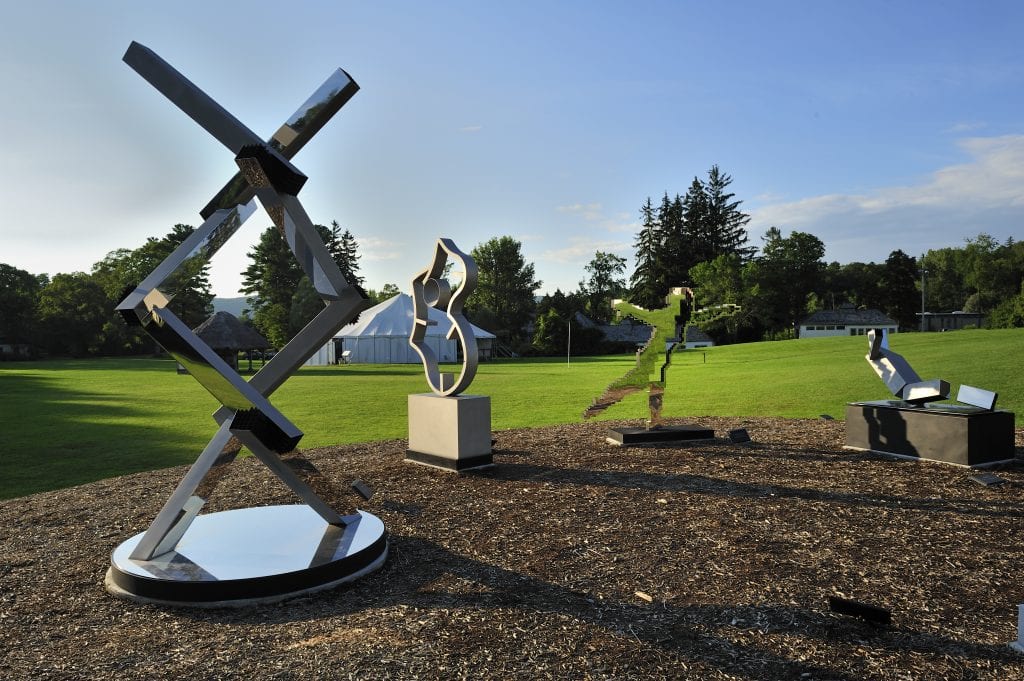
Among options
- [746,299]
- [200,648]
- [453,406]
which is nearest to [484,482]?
[453,406]

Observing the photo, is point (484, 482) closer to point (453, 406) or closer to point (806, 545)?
point (453, 406)

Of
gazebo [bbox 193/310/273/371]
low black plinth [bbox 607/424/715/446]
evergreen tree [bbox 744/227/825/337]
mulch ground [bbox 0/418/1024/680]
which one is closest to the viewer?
mulch ground [bbox 0/418/1024/680]

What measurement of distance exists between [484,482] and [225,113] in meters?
4.94

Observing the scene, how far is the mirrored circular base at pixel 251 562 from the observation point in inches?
174

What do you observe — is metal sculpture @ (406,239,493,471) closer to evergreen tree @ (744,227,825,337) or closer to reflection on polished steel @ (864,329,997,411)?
reflection on polished steel @ (864,329,997,411)

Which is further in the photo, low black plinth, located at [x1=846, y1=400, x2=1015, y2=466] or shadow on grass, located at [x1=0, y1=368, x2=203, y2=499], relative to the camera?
shadow on grass, located at [x1=0, y1=368, x2=203, y2=499]

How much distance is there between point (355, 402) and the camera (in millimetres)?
18844

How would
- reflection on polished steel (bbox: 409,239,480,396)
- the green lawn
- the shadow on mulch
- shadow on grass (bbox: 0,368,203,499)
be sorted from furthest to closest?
1. the green lawn
2. shadow on grass (bbox: 0,368,203,499)
3. reflection on polished steel (bbox: 409,239,480,396)
4. the shadow on mulch

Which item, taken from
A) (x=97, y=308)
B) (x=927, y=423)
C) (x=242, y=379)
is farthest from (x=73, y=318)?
(x=927, y=423)

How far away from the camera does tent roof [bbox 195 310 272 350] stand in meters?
33.2

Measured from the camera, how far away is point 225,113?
194 inches

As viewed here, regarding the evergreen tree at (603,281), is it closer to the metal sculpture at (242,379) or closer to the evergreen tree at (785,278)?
the evergreen tree at (785,278)

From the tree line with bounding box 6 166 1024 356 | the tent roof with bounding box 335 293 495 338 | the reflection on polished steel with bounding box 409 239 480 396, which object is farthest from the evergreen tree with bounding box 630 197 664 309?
the reflection on polished steel with bounding box 409 239 480 396

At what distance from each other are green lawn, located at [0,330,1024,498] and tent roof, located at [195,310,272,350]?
3.71 metres
